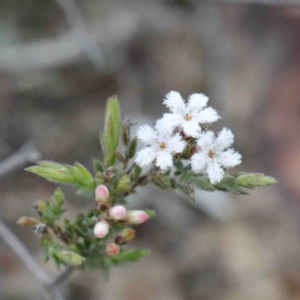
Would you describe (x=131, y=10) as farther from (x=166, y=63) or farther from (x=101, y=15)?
(x=166, y=63)

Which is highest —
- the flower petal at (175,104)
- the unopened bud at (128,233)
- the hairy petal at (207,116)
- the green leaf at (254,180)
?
the flower petal at (175,104)

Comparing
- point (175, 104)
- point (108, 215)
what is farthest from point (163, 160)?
point (108, 215)

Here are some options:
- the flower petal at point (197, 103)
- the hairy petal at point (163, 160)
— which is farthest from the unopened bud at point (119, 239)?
the flower petal at point (197, 103)

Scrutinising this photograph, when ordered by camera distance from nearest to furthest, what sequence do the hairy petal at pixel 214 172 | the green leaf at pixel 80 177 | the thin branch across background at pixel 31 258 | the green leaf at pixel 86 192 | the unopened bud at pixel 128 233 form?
the hairy petal at pixel 214 172 → the green leaf at pixel 80 177 → the green leaf at pixel 86 192 → the unopened bud at pixel 128 233 → the thin branch across background at pixel 31 258

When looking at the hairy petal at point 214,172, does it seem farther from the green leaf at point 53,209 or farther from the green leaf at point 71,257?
the green leaf at point 53,209

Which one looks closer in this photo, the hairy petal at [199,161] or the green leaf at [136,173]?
the hairy petal at [199,161]

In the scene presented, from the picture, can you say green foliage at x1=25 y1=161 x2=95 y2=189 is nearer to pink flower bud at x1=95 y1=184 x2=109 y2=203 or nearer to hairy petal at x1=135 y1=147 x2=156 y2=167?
pink flower bud at x1=95 y1=184 x2=109 y2=203

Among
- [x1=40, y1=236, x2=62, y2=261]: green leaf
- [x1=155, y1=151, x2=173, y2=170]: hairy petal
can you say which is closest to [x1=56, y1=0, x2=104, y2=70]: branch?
[x1=40, y1=236, x2=62, y2=261]: green leaf
